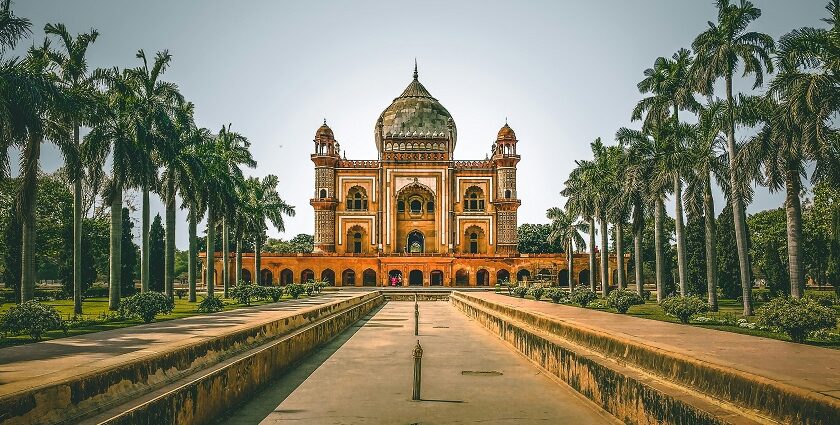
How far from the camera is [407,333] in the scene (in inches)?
779

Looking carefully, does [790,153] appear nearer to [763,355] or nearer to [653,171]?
[653,171]

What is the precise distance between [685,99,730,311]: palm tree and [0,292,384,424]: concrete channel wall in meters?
20.0

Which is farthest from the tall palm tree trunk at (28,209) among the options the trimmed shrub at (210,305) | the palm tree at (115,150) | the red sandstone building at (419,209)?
the red sandstone building at (419,209)

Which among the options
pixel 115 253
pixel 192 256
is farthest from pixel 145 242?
pixel 192 256

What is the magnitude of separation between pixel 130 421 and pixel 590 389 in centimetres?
591

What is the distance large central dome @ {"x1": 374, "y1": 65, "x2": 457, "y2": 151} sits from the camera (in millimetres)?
70062

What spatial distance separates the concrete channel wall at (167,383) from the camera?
18.4 feet

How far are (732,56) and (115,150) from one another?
24.1m

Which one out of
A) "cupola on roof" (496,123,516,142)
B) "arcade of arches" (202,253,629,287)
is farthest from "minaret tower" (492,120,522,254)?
"arcade of arches" (202,253,629,287)

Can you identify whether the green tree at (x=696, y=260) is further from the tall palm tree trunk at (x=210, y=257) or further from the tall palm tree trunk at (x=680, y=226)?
the tall palm tree trunk at (x=210, y=257)

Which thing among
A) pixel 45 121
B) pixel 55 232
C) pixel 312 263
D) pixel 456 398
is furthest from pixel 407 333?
pixel 312 263

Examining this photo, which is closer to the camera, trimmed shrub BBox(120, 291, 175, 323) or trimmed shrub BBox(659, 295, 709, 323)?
trimmed shrub BBox(659, 295, 709, 323)

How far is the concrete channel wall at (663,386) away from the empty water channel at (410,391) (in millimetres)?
388

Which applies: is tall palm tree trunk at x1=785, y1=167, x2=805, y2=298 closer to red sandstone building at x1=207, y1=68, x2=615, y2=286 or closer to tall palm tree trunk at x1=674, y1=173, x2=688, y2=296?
tall palm tree trunk at x1=674, y1=173, x2=688, y2=296
